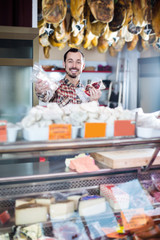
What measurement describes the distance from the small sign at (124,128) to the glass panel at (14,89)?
1725 millimetres

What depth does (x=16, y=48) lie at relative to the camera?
2.98 meters

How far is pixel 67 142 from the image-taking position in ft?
4.75

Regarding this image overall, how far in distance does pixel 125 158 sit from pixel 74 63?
1.37 metres

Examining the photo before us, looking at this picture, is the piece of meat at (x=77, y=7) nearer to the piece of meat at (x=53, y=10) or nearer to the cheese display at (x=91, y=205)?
the piece of meat at (x=53, y=10)

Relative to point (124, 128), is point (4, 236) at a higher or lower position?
lower

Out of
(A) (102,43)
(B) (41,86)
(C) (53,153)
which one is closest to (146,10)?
(B) (41,86)

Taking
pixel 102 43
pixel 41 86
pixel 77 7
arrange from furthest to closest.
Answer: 1. pixel 102 43
2. pixel 77 7
3. pixel 41 86

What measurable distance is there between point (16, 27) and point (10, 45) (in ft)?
0.70

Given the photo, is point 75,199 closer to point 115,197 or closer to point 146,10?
point 115,197

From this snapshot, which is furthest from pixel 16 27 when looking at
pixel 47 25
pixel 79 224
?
pixel 79 224

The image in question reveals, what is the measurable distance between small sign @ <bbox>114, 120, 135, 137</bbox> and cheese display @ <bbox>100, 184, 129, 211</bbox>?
0.47m

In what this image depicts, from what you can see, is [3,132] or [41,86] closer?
[3,132]

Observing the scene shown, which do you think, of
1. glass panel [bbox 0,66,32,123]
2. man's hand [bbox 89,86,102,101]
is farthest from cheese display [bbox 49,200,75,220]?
glass panel [bbox 0,66,32,123]

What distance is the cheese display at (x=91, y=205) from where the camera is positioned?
1772 mm
